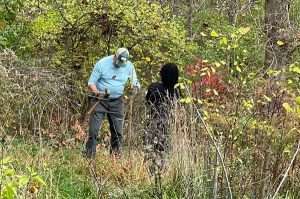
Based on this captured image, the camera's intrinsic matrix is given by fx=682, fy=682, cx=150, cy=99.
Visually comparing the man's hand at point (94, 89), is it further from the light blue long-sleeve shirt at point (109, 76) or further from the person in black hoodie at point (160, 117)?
the person in black hoodie at point (160, 117)

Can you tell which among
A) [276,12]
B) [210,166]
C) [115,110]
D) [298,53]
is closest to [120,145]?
[115,110]

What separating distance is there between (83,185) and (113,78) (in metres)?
2.75

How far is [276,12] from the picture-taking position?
17766 mm

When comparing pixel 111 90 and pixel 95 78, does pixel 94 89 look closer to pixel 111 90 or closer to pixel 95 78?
pixel 95 78

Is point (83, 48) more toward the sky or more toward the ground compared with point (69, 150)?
more toward the sky

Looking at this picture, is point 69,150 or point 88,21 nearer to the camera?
point 69,150

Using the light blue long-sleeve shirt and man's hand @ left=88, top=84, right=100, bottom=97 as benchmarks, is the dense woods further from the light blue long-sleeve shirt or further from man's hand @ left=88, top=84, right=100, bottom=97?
man's hand @ left=88, top=84, right=100, bottom=97

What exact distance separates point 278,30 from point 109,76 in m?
7.90

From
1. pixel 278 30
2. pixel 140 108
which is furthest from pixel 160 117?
pixel 278 30

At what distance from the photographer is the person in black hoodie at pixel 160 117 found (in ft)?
23.5

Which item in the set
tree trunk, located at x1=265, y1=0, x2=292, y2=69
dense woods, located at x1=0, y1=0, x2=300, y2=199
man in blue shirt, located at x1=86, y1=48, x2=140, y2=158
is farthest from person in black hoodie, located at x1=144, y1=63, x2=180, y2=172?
tree trunk, located at x1=265, y1=0, x2=292, y2=69

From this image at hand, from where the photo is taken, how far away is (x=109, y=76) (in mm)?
10250

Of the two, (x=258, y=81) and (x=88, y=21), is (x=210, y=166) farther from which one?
(x=88, y=21)

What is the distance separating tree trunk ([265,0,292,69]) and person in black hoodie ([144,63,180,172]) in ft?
25.7
